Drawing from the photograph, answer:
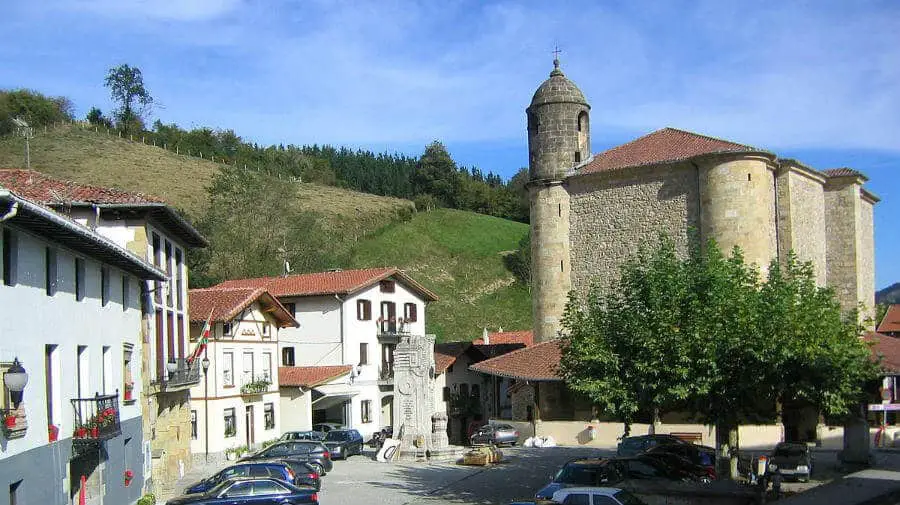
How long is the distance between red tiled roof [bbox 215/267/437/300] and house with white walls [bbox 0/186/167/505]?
2496cm

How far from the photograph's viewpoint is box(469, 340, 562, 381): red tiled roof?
40469mm

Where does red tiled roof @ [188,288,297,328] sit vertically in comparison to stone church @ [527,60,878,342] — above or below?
below

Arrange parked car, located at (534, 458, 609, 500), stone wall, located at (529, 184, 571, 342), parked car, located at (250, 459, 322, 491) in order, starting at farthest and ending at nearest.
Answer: stone wall, located at (529, 184, 571, 342), parked car, located at (250, 459, 322, 491), parked car, located at (534, 458, 609, 500)

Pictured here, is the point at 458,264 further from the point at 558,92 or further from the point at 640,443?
the point at 640,443

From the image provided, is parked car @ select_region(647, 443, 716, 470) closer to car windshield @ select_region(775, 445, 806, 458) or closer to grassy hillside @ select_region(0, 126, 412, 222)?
car windshield @ select_region(775, 445, 806, 458)

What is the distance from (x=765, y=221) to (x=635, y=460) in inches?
767

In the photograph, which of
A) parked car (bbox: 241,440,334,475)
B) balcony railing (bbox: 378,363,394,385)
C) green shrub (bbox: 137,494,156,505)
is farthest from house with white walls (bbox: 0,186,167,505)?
balcony railing (bbox: 378,363,394,385)

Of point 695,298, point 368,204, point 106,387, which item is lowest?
point 106,387

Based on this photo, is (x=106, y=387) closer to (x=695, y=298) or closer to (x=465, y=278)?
(x=695, y=298)

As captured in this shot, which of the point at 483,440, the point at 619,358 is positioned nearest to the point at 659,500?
the point at 619,358

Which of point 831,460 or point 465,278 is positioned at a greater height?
point 465,278

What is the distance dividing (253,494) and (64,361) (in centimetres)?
510

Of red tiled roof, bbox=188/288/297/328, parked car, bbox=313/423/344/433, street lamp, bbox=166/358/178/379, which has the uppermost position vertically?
red tiled roof, bbox=188/288/297/328

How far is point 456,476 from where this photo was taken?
29.8 m
